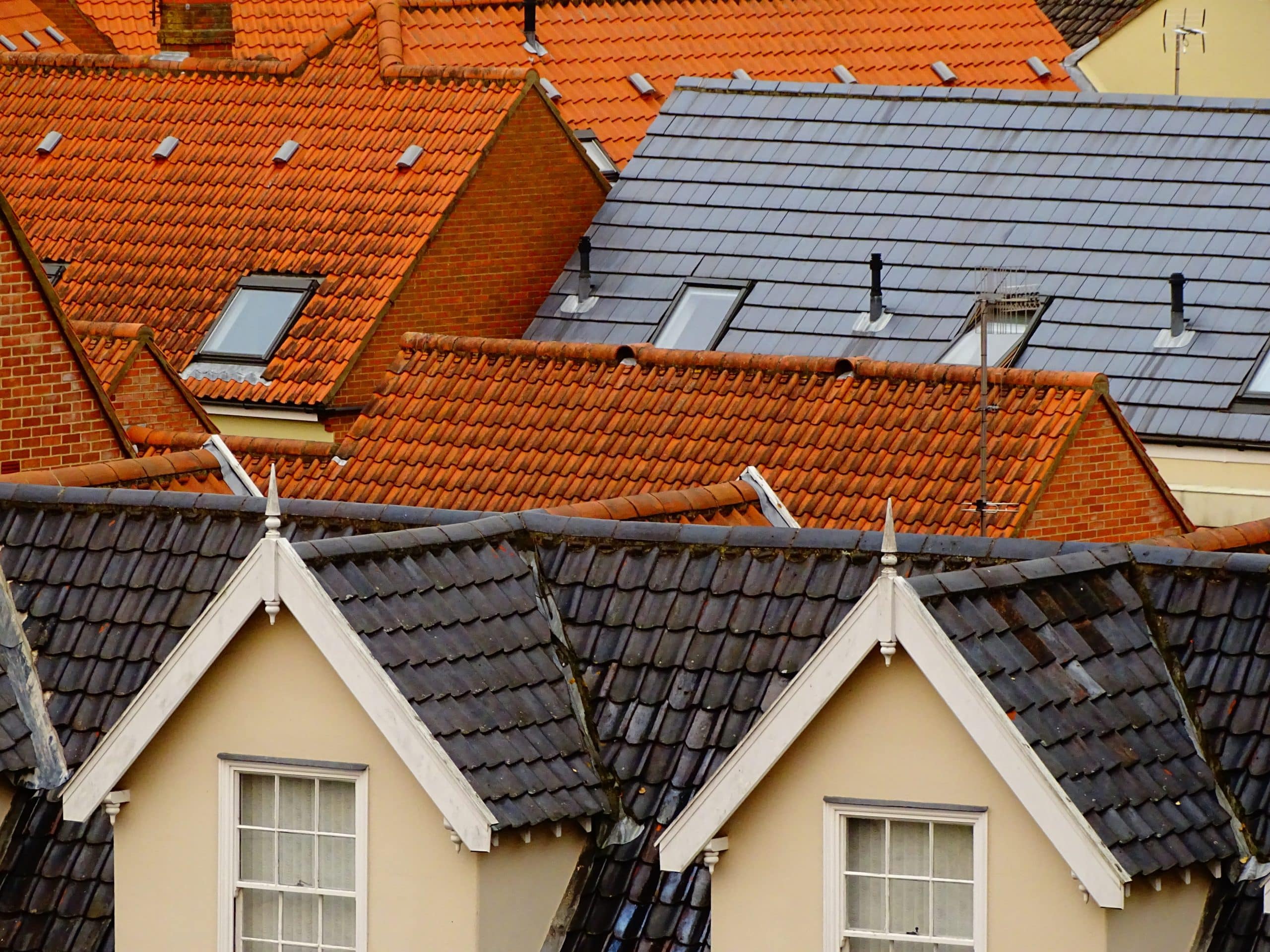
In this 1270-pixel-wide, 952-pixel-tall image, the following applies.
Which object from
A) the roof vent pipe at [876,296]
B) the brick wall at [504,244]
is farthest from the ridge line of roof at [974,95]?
the roof vent pipe at [876,296]

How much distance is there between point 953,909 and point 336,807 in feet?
9.64

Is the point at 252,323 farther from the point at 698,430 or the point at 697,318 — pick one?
the point at 698,430

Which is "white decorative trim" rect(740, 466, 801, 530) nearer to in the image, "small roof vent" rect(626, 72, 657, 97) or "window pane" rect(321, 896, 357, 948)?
"window pane" rect(321, 896, 357, 948)

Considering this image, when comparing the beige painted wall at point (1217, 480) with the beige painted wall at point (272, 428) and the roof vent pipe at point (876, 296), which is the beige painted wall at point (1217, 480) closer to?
the roof vent pipe at point (876, 296)

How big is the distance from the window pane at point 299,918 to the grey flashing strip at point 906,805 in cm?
251

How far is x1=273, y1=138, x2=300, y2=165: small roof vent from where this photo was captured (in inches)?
1499

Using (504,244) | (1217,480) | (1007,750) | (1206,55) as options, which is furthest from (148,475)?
(1206,55)

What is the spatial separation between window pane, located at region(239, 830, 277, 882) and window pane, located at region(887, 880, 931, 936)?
2943 millimetres

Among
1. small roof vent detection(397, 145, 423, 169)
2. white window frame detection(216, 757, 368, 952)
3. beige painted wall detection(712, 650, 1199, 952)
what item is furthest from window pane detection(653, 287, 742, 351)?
beige painted wall detection(712, 650, 1199, 952)

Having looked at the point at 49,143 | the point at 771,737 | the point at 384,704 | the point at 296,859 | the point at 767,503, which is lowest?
the point at 296,859

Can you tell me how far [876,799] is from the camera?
13.3m

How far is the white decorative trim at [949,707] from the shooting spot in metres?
12.6

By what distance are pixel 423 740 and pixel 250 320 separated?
23.2 meters

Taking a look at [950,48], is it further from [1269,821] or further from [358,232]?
[1269,821]
